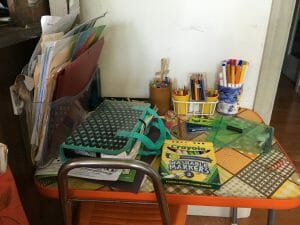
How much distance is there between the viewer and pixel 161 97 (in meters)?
0.99

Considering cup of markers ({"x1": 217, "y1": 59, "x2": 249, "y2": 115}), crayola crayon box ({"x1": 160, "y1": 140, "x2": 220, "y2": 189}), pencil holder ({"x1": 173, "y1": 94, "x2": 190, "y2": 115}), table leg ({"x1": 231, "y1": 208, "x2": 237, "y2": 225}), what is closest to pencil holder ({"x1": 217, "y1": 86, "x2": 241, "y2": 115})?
cup of markers ({"x1": 217, "y1": 59, "x2": 249, "y2": 115})

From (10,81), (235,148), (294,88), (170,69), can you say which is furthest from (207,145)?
(294,88)

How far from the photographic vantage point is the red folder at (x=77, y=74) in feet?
2.09

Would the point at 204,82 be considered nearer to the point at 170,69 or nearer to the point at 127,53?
the point at 170,69

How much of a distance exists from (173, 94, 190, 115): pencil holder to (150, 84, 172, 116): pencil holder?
3 cm

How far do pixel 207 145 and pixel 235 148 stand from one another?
92 millimetres

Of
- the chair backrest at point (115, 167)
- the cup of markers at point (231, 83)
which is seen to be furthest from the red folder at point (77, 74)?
the cup of markers at point (231, 83)

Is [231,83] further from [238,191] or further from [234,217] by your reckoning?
[234,217]

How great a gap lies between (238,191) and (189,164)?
0.44 ft

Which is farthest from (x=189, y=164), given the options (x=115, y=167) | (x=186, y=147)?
(x=115, y=167)

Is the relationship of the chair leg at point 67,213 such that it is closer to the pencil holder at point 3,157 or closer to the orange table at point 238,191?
the orange table at point 238,191

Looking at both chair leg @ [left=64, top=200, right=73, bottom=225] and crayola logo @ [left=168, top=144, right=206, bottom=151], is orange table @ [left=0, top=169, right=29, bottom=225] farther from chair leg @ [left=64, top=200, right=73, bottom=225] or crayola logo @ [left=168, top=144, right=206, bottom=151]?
crayola logo @ [left=168, top=144, right=206, bottom=151]

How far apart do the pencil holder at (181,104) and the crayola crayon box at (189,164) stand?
21 cm

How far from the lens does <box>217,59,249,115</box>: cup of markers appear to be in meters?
0.95
